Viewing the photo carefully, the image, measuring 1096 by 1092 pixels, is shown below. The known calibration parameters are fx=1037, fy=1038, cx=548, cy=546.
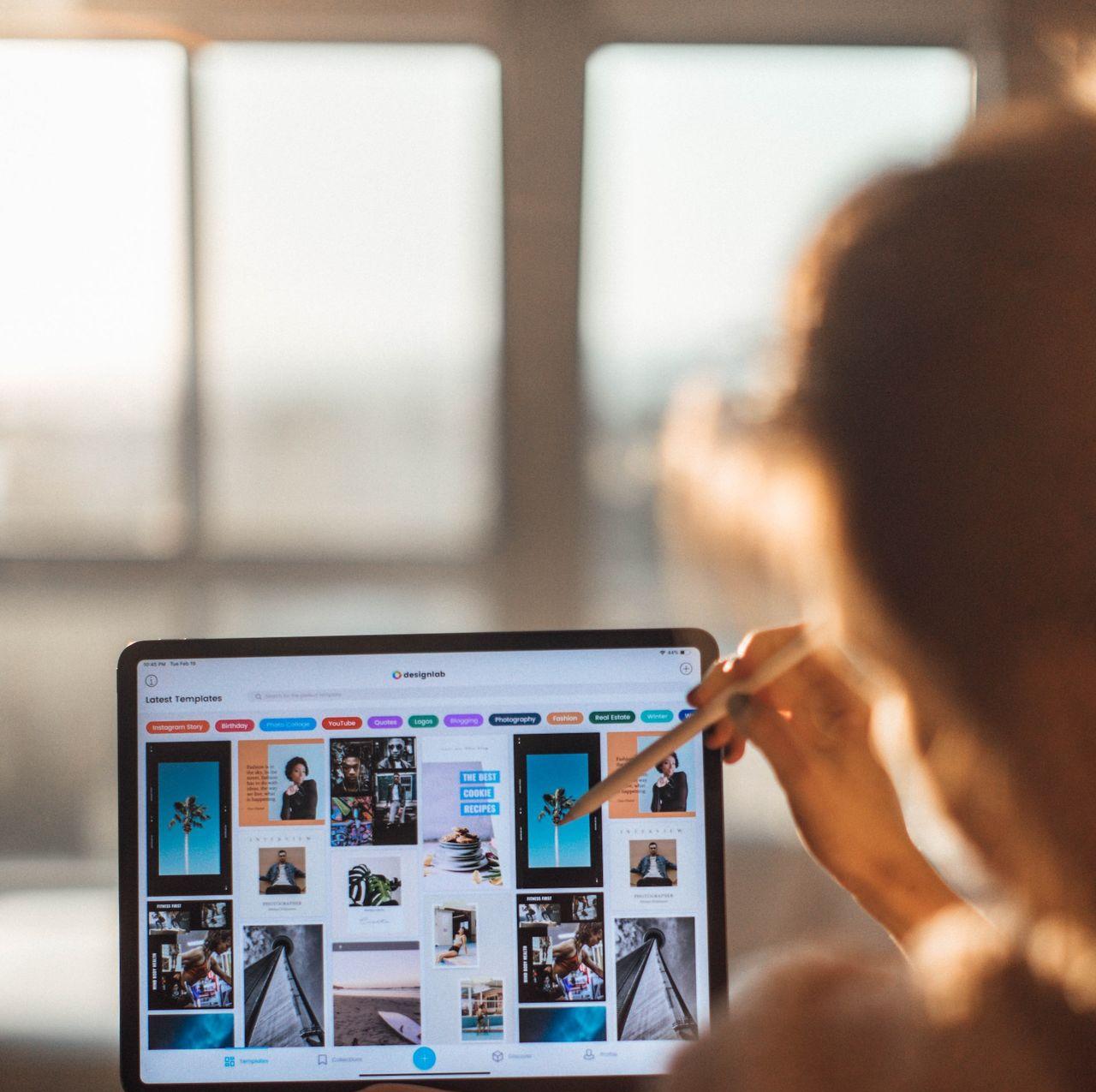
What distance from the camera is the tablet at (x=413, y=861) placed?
75 cm

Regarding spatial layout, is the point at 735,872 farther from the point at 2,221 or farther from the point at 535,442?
the point at 2,221

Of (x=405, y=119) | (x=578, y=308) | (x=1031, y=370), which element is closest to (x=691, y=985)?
(x=1031, y=370)

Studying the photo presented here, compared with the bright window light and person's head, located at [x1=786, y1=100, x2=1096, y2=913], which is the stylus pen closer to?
person's head, located at [x1=786, y1=100, x2=1096, y2=913]

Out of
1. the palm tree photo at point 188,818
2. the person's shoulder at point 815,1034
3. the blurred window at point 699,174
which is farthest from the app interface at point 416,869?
the blurred window at point 699,174

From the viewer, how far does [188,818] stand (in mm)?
761

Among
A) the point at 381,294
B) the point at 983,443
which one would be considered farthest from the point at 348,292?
the point at 983,443

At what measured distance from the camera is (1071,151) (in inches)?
11.7

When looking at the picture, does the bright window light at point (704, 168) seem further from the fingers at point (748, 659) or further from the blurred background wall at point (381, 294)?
the fingers at point (748, 659)

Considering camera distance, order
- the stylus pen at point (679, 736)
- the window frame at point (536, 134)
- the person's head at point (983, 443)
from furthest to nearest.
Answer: the window frame at point (536, 134), the stylus pen at point (679, 736), the person's head at point (983, 443)

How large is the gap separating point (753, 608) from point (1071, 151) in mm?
213

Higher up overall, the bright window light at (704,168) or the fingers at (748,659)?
the bright window light at (704,168)

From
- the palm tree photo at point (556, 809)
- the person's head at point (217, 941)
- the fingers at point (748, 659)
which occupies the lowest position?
the person's head at point (217, 941)

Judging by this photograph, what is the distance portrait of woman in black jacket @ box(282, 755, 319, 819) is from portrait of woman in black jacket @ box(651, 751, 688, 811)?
0.82 feet

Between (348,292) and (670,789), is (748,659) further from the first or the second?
(348,292)
